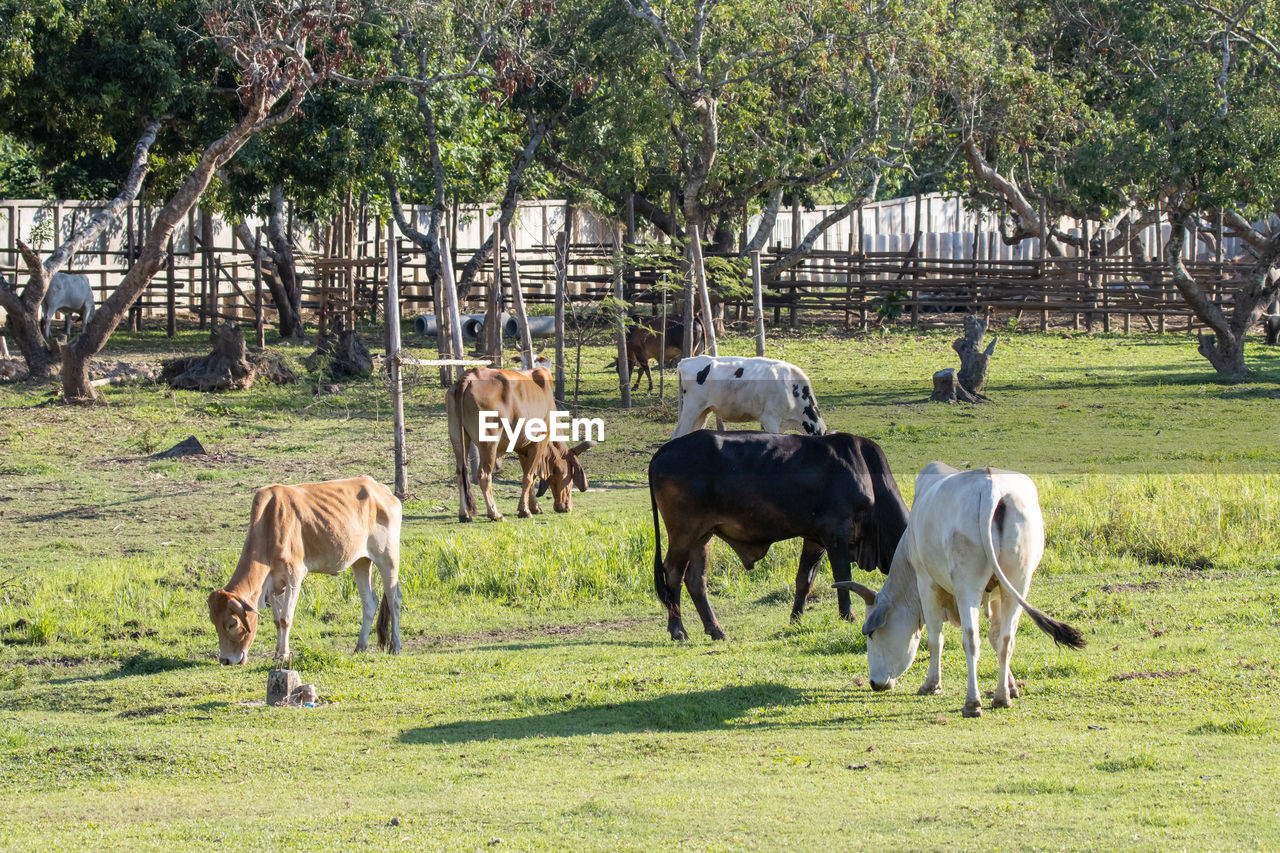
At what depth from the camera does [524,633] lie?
1045 cm

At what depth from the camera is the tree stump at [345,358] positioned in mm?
21406

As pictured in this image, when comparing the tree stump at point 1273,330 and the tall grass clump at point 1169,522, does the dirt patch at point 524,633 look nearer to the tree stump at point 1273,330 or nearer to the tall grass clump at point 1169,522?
the tall grass clump at point 1169,522

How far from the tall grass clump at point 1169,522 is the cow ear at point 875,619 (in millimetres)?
A: 5019

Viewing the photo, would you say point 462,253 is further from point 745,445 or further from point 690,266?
point 745,445

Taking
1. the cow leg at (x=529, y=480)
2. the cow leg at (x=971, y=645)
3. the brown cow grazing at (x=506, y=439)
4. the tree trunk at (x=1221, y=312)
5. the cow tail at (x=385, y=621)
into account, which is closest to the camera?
the cow leg at (x=971, y=645)

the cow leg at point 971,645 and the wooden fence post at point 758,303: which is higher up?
the wooden fence post at point 758,303

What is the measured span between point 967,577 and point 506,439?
7.55 metres

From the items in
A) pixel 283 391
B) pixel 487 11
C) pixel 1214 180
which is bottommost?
pixel 283 391

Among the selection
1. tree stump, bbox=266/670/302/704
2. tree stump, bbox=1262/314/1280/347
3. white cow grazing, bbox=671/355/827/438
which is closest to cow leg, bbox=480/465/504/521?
white cow grazing, bbox=671/355/827/438

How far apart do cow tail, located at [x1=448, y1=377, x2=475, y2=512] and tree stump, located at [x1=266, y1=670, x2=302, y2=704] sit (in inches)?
219

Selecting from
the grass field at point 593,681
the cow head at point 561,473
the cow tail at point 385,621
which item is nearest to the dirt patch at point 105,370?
the grass field at point 593,681

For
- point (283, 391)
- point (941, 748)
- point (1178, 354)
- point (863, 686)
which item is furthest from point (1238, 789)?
point (1178, 354)

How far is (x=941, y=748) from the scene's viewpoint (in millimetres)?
6453

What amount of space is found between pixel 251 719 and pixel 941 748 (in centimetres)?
357
